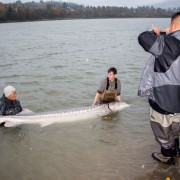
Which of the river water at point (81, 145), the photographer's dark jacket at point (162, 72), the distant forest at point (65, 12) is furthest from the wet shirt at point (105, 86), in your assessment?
the distant forest at point (65, 12)

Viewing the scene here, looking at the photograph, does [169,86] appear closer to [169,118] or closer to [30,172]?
[169,118]

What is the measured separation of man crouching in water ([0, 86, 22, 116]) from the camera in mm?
8211

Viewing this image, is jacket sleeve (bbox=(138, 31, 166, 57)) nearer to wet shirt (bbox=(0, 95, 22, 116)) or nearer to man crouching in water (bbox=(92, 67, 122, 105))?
man crouching in water (bbox=(92, 67, 122, 105))

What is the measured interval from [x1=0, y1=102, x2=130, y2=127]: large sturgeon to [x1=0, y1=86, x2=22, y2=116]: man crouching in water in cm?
23

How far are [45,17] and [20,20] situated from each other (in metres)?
19.1

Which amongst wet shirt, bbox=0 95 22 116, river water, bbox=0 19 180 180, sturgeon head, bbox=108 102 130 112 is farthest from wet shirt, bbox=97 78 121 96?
wet shirt, bbox=0 95 22 116

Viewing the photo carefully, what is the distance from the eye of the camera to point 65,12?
14800 cm

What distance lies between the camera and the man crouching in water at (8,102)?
26.9 feet

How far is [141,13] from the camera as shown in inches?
7185

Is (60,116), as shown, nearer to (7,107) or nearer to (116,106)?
(7,107)

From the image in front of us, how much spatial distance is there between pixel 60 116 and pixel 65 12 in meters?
145

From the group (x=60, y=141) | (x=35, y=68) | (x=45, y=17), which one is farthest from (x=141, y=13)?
(x=60, y=141)

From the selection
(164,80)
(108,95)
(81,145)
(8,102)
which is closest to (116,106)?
(108,95)

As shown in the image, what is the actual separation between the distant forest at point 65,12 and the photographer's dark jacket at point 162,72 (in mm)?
104040
